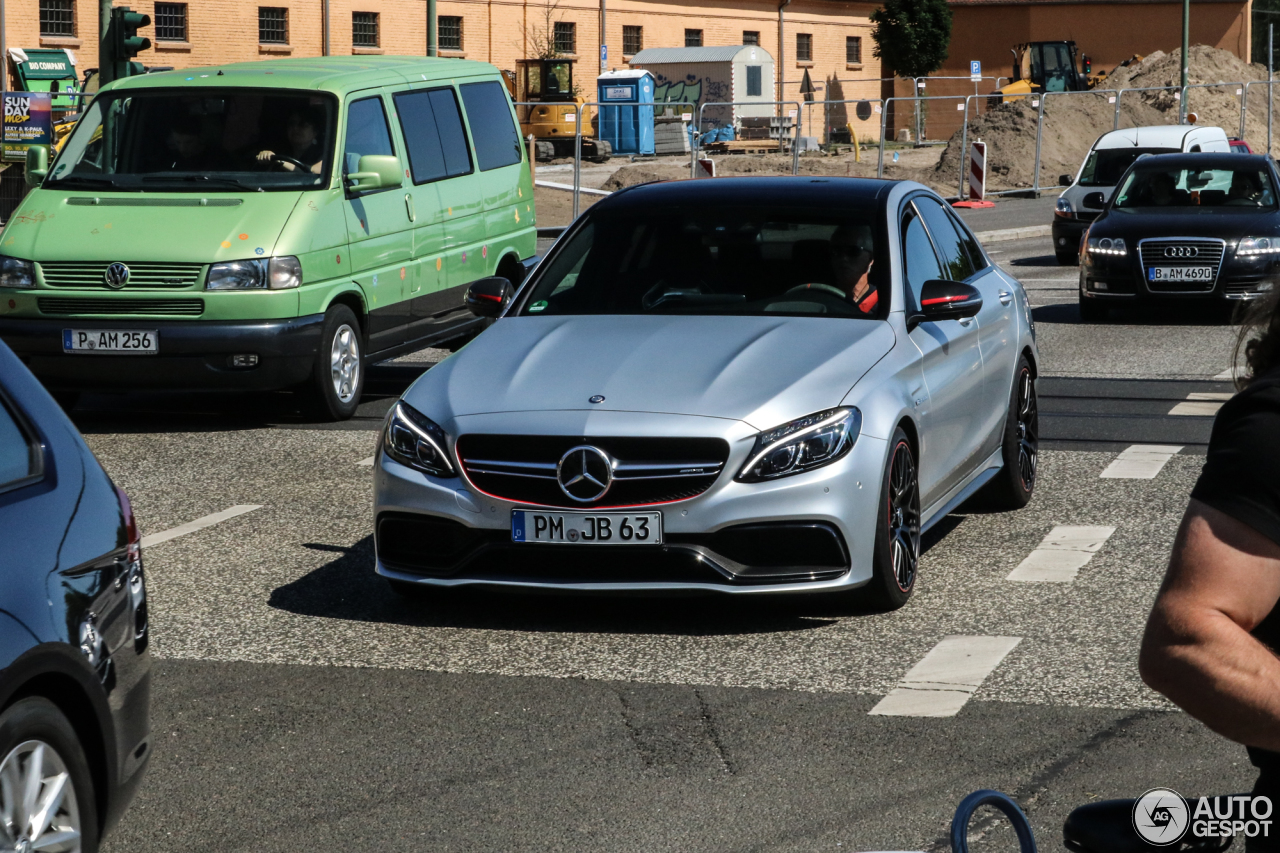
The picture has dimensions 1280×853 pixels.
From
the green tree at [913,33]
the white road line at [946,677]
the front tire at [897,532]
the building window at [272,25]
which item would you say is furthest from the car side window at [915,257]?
the green tree at [913,33]

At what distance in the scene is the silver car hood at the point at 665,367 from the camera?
6.09 metres

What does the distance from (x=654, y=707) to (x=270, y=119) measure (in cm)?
680

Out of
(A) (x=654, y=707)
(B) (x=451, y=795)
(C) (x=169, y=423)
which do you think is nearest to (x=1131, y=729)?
(A) (x=654, y=707)

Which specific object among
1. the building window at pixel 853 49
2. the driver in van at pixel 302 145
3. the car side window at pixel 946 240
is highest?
the building window at pixel 853 49

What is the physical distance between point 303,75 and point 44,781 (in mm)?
8468

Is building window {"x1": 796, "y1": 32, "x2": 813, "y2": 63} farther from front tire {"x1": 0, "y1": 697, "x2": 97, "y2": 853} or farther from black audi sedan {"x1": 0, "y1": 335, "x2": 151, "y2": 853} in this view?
front tire {"x1": 0, "y1": 697, "x2": 97, "y2": 853}

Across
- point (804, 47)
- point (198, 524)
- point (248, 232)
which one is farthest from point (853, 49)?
point (198, 524)

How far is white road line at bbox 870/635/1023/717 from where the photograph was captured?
520 centimetres

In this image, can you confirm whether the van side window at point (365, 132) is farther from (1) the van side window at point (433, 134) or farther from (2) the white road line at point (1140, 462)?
(2) the white road line at point (1140, 462)

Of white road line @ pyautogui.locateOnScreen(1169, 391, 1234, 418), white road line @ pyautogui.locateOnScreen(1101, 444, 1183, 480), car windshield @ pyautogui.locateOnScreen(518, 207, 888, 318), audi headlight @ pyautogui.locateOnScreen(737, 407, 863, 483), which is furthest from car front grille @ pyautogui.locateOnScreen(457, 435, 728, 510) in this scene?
white road line @ pyautogui.locateOnScreen(1169, 391, 1234, 418)

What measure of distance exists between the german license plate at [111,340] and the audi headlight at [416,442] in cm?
436

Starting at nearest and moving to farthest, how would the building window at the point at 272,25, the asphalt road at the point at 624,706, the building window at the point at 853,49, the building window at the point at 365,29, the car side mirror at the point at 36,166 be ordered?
the asphalt road at the point at 624,706
the car side mirror at the point at 36,166
the building window at the point at 272,25
the building window at the point at 365,29
the building window at the point at 853,49

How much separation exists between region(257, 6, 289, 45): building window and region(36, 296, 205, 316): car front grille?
40650 mm

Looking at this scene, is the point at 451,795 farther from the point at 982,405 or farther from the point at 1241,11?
the point at 1241,11
